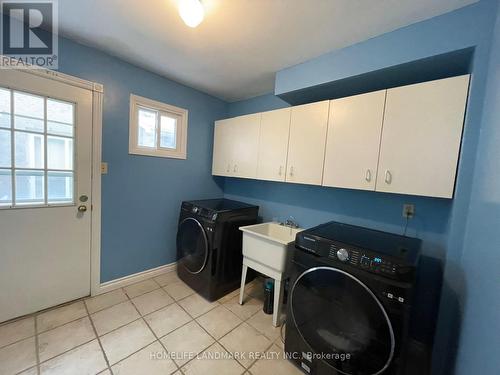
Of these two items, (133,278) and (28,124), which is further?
(133,278)

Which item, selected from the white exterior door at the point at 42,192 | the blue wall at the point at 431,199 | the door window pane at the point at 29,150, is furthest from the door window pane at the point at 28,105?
the blue wall at the point at 431,199

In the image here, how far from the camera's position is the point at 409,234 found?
5.20 feet

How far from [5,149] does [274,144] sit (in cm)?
212

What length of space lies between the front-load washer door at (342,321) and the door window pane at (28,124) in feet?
7.51

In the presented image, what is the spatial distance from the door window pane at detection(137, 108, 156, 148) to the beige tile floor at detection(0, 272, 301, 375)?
1622mm

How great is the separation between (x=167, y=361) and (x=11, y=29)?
103 inches

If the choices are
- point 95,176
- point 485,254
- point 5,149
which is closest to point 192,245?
point 95,176

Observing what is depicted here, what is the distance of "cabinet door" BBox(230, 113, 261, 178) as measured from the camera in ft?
7.25

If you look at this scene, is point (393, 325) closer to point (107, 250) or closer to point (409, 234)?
point (409, 234)

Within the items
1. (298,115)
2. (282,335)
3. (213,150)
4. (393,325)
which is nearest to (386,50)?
(298,115)

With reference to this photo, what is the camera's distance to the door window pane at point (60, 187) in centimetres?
167

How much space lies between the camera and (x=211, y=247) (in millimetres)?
1978

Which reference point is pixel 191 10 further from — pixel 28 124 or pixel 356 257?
pixel 356 257

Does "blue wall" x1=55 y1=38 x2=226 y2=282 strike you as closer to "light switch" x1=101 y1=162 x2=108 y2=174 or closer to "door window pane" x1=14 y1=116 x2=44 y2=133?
"light switch" x1=101 y1=162 x2=108 y2=174
